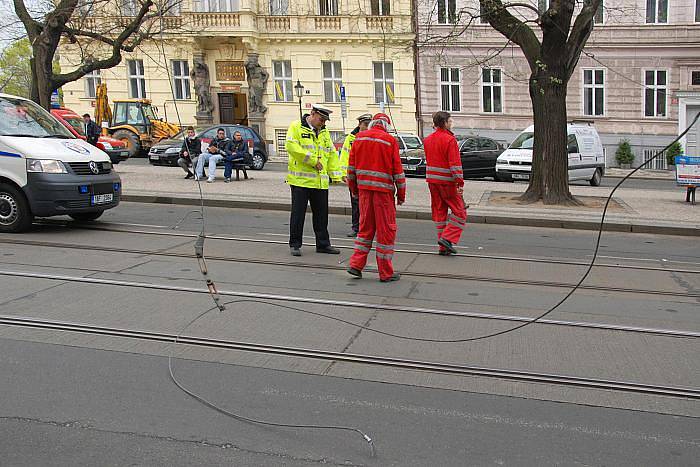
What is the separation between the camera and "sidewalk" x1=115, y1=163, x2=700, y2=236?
44.7 feet

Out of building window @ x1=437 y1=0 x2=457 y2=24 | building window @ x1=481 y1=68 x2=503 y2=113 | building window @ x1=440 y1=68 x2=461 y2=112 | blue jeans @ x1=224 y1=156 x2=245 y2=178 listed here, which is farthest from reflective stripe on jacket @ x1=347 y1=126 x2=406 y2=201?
building window @ x1=440 y1=68 x2=461 y2=112

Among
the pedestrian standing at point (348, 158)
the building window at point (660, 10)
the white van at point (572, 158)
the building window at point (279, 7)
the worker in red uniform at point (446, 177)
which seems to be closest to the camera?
the worker in red uniform at point (446, 177)

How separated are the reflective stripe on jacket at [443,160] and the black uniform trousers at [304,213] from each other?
148 cm

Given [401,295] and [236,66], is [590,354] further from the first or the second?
[236,66]

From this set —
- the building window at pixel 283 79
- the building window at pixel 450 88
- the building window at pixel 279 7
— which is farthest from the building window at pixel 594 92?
the building window at pixel 279 7

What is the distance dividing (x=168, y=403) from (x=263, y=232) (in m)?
6.86

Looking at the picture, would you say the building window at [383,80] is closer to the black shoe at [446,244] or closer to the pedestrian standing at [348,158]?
the pedestrian standing at [348,158]

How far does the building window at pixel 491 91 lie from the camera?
3419 centimetres

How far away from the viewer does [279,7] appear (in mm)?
36375

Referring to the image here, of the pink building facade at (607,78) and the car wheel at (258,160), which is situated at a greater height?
the pink building facade at (607,78)

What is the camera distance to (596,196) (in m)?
17.5

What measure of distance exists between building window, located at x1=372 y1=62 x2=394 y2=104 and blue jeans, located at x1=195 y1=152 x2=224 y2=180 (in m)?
18.2

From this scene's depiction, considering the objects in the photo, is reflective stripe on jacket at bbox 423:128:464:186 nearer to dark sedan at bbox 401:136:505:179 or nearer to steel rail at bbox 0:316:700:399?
steel rail at bbox 0:316:700:399

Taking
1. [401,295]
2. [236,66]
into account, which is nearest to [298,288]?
[401,295]
